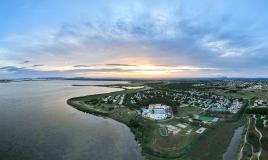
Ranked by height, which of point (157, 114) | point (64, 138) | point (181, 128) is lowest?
point (64, 138)

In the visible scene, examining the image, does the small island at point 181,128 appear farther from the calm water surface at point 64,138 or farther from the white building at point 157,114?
the calm water surface at point 64,138

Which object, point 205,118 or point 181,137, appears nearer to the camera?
point 181,137

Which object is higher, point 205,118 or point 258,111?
point 258,111

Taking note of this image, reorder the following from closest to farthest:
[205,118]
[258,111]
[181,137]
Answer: [181,137] < [205,118] < [258,111]

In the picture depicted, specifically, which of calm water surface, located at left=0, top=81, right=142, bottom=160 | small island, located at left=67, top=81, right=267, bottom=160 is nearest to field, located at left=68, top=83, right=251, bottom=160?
small island, located at left=67, top=81, right=267, bottom=160

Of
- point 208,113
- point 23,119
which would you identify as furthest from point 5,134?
point 208,113

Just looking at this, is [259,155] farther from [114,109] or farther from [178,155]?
[114,109]

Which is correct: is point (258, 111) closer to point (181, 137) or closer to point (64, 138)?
point (181, 137)

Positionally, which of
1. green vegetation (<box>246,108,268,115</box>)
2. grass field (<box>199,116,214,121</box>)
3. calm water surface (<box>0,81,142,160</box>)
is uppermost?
green vegetation (<box>246,108,268,115</box>)

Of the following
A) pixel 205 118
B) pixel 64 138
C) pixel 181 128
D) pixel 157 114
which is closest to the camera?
pixel 64 138

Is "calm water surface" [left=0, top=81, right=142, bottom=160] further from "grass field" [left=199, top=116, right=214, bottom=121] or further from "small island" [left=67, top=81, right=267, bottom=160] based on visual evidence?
"grass field" [left=199, top=116, right=214, bottom=121]

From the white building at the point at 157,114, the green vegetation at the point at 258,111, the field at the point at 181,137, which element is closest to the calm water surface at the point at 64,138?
the field at the point at 181,137

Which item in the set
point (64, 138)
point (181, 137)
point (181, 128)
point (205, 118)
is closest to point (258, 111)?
point (205, 118)
